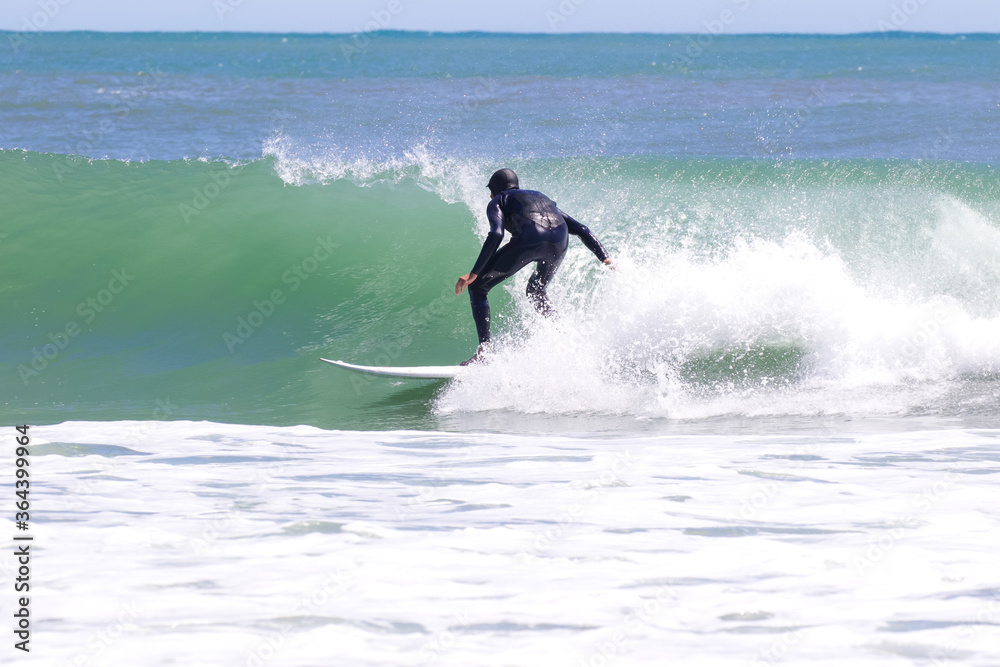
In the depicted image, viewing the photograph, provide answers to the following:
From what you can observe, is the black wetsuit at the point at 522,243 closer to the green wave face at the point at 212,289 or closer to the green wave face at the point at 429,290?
the green wave face at the point at 429,290

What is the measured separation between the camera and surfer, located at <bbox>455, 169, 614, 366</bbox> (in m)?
6.52

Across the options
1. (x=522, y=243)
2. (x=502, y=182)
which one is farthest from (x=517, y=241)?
(x=502, y=182)

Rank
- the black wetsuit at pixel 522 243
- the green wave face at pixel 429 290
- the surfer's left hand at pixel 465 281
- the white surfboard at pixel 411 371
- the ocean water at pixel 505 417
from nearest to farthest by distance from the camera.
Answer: the ocean water at pixel 505 417
the surfer's left hand at pixel 465 281
the black wetsuit at pixel 522 243
the green wave face at pixel 429 290
the white surfboard at pixel 411 371

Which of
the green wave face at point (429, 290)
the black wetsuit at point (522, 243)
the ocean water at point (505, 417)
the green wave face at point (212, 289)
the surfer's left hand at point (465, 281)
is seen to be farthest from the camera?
the green wave face at point (212, 289)

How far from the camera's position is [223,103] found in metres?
26.2

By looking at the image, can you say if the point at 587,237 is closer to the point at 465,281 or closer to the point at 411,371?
the point at 465,281

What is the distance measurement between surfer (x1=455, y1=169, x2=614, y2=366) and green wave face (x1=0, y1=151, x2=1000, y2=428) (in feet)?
1.27

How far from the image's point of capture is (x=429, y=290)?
29.9 feet

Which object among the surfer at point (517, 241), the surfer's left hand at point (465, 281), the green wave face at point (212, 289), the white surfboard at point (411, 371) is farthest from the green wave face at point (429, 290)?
the surfer's left hand at point (465, 281)

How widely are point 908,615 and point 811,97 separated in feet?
86.5

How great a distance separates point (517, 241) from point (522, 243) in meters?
0.04

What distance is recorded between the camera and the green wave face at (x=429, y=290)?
662 cm

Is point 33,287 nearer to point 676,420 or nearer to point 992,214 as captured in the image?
point 676,420

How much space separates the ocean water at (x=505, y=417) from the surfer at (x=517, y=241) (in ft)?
1.23
